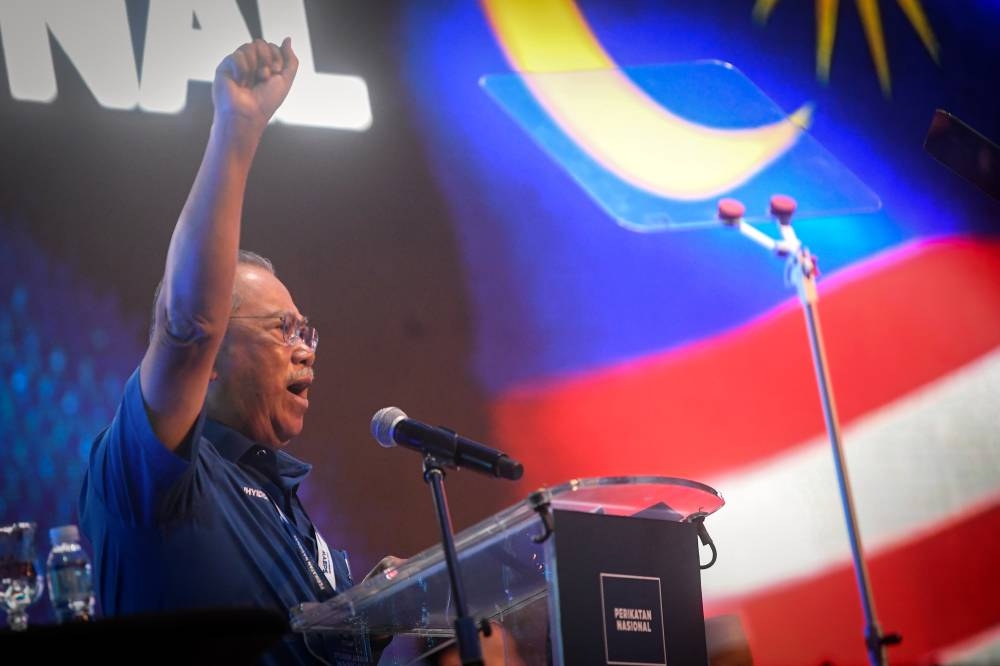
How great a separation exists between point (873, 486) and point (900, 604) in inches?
16.7

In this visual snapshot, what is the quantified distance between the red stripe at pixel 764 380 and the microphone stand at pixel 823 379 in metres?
0.81

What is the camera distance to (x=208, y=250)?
76.7 inches

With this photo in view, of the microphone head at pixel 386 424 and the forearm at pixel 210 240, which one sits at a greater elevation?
the forearm at pixel 210 240

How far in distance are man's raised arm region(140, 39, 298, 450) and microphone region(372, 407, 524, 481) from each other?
369 mm

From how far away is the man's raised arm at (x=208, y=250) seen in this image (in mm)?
1959

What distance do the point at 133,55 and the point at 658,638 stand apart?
99.1 inches

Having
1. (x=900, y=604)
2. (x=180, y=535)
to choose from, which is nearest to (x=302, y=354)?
(x=180, y=535)

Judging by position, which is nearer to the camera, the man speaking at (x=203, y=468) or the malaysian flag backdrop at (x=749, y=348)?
the man speaking at (x=203, y=468)

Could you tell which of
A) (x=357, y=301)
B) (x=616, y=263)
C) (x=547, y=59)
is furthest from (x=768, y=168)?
(x=357, y=301)

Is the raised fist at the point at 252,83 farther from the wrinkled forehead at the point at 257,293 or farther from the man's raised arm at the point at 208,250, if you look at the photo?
the wrinkled forehead at the point at 257,293

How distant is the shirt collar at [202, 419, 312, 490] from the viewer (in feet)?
8.92

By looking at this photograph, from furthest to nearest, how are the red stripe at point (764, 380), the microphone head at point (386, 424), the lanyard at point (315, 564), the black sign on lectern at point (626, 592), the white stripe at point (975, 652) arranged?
the white stripe at point (975, 652) < the red stripe at point (764, 380) < the lanyard at point (315, 564) < the microphone head at point (386, 424) < the black sign on lectern at point (626, 592)

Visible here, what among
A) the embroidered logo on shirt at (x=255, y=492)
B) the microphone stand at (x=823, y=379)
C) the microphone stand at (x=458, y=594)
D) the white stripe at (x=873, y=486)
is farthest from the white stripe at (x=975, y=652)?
the microphone stand at (x=458, y=594)

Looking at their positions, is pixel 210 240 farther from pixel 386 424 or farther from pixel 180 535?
pixel 180 535
